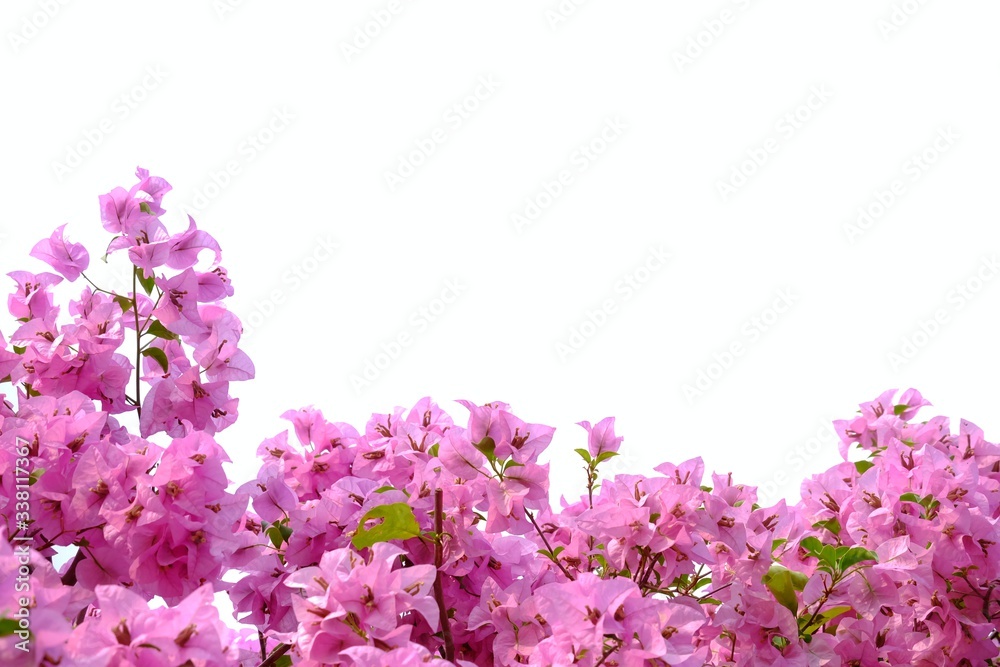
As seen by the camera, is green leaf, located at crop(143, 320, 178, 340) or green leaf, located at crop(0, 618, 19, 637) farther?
green leaf, located at crop(143, 320, 178, 340)

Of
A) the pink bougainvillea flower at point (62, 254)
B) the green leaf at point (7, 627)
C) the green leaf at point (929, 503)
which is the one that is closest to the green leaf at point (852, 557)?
the green leaf at point (929, 503)

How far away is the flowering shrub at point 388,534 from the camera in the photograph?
117cm

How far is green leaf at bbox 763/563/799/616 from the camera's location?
153cm

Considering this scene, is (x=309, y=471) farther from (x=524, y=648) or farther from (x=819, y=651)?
(x=819, y=651)

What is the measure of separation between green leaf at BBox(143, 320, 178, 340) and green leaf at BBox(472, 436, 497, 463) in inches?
30.1

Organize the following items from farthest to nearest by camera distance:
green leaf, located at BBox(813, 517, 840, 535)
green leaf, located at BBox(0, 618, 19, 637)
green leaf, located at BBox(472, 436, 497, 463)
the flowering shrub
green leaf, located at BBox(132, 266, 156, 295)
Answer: green leaf, located at BBox(813, 517, 840, 535)
green leaf, located at BBox(132, 266, 156, 295)
green leaf, located at BBox(472, 436, 497, 463)
the flowering shrub
green leaf, located at BBox(0, 618, 19, 637)

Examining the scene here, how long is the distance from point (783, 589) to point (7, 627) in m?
1.26

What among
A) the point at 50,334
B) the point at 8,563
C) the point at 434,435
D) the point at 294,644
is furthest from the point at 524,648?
the point at 50,334

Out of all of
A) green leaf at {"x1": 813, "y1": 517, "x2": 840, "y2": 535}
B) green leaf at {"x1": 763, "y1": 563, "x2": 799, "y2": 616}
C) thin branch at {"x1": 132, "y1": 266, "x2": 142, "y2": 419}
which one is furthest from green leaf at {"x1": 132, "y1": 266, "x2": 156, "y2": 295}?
green leaf at {"x1": 813, "y1": 517, "x2": 840, "y2": 535}

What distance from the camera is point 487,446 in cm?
150

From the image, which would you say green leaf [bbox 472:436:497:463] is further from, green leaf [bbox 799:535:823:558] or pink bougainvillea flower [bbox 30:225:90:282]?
pink bougainvillea flower [bbox 30:225:90:282]

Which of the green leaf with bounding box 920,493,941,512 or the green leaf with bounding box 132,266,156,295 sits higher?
the green leaf with bounding box 920,493,941,512

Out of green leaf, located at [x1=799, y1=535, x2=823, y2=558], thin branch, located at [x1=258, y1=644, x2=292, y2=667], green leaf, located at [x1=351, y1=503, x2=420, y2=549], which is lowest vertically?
thin branch, located at [x1=258, y1=644, x2=292, y2=667]

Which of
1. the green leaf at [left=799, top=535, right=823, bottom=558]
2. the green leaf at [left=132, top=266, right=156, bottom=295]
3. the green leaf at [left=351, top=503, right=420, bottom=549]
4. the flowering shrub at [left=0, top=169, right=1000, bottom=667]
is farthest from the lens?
the green leaf at [left=132, top=266, right=156, bottom=295]
